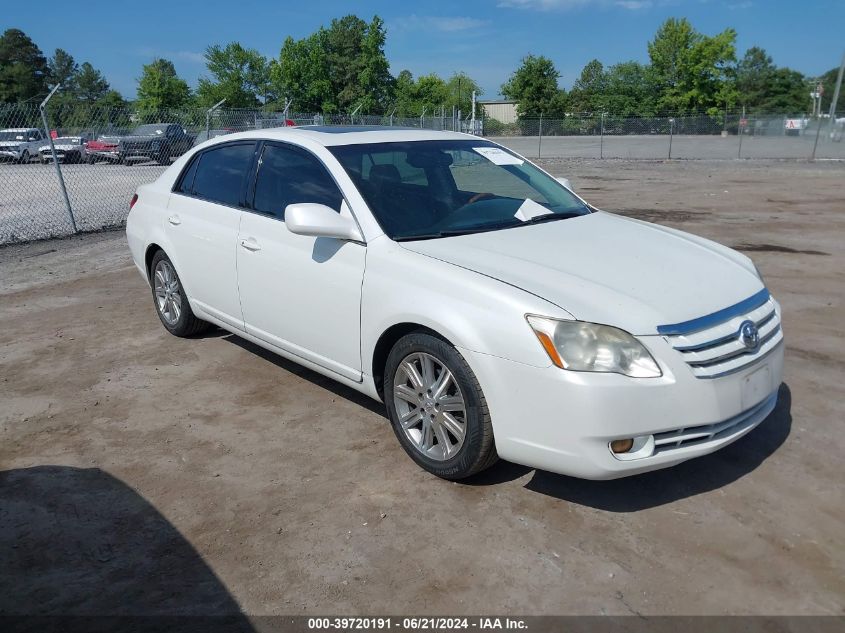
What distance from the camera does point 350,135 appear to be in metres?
4.42

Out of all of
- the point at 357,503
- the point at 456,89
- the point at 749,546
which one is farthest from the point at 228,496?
the point at 456,89

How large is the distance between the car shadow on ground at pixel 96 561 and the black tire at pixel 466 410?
1.16 meters

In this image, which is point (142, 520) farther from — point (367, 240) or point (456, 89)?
Result: point (456, 89)

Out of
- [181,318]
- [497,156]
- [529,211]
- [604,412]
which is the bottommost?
[181,318]

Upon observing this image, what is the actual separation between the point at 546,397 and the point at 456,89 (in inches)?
4657

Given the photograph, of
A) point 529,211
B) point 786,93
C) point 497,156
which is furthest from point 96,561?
point 786,93

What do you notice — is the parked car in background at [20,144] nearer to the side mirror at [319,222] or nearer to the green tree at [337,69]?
the side mirror at [319,222]

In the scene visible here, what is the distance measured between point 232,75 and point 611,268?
255 feet

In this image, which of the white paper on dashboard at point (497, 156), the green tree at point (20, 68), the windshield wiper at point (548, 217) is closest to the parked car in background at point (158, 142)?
the white paper on dashboard at point (497, 156)

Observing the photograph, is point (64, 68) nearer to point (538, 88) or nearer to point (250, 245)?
point (538, 88)

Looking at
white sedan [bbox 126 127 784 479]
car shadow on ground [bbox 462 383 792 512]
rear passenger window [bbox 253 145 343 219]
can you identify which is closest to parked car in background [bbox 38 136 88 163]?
white sedan [bbox 126 127 784 479]

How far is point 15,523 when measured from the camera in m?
3.23

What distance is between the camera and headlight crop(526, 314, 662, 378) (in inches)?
112

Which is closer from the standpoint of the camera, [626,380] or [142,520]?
[626,380]
